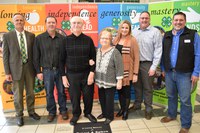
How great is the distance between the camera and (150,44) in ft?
9.42

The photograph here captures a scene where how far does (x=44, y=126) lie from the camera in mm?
2887

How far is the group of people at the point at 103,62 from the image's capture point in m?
2.53

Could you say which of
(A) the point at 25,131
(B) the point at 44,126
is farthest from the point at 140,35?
(A) the point at 25,131

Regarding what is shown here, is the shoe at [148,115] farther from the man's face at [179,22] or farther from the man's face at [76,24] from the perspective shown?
the man's face at [76,24]

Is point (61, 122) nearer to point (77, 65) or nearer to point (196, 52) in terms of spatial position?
point (77, 65)

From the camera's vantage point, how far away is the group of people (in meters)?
2.53

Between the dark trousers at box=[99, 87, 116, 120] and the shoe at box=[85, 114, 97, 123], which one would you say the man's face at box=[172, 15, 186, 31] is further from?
the shoe at box=[85, 114, 97, 123]

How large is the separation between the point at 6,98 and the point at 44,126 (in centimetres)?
102

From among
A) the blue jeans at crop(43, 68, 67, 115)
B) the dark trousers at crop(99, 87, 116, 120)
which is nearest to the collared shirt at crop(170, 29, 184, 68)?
the dark trousers at crop(99, 87, 116, 120)

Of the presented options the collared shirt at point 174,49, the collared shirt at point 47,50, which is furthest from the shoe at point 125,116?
the collared shirt at point 47,50

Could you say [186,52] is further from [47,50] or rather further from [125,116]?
[47,50]

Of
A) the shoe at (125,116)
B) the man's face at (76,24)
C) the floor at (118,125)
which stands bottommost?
the floor at (118,125)

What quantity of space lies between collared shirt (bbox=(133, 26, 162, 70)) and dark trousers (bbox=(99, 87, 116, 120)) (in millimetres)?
698

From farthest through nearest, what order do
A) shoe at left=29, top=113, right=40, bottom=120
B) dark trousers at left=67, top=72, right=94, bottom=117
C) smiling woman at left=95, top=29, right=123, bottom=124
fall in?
shoe at left=29, top=113, right=40, bottom=120 < dark trousers at left=67, top=72, right=94, bottom=117 < smiling woman at left=95, top=29, right=123, bottom=124
